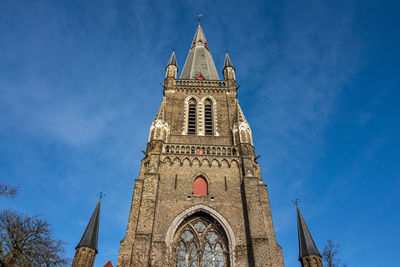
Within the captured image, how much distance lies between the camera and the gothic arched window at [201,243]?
17.8 m

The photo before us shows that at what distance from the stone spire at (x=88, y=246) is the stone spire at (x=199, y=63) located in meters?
19.0

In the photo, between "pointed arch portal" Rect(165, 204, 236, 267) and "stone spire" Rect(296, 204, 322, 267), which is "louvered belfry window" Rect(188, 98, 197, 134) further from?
"stone spire" Rect(296, 204, 322, 267)

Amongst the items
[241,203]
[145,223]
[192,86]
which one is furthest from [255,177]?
[192,86]

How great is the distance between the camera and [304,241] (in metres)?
18.0

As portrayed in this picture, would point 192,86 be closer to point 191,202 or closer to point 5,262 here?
point 191,202

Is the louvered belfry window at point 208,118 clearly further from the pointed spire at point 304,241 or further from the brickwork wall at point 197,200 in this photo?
the pointed spire at point 304,241

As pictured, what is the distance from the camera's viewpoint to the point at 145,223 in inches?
687

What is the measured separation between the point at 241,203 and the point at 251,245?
10.0 feet

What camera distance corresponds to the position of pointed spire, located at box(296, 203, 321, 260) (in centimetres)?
1736

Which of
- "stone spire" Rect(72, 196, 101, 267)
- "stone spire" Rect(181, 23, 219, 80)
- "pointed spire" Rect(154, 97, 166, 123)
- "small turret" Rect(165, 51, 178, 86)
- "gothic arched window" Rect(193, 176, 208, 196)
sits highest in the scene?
"stone spire" Rect(181, 23, 219, 80)

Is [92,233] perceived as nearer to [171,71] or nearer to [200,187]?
[200,187]

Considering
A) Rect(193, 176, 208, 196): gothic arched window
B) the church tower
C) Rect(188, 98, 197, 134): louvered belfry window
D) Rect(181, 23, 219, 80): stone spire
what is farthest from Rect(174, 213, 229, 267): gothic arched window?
Rect(181, 23, 219, 80): stone spire

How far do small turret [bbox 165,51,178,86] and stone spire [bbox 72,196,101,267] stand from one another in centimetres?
1554

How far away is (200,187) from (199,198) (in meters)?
1.10
